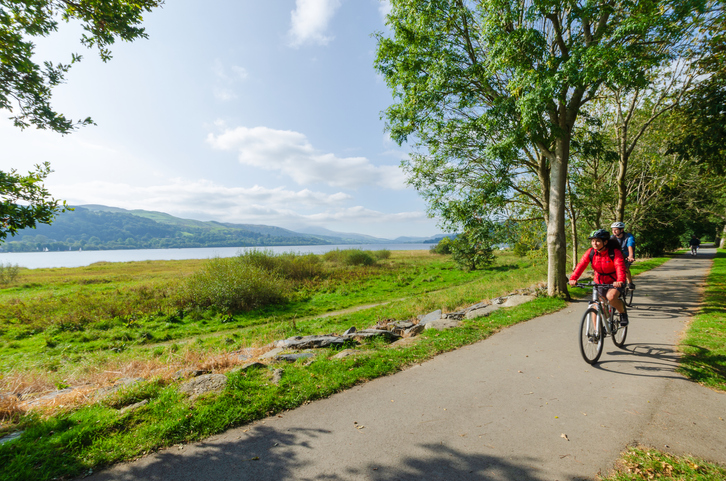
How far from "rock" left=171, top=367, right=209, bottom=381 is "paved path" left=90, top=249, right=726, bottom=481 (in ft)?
7.44

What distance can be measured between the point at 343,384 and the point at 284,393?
0.93m

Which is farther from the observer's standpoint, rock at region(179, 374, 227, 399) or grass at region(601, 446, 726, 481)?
rock at region(179, 374, 227, 399)

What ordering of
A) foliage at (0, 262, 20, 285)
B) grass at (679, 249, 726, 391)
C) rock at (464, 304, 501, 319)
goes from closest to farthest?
1. grass at (679, 249, 726, 391)
2. rock at (464, 304, 501, 319)
3. foliage at (0, 262, 20, 285)

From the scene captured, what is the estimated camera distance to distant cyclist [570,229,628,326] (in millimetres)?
5820

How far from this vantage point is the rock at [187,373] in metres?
5.49

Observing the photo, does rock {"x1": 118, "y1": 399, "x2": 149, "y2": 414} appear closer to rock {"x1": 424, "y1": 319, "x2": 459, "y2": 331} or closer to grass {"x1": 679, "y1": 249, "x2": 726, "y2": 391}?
rock {"x1": 424, "y1": 319, "x2": 459, "y2": 331}

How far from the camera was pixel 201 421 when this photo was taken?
3.90m

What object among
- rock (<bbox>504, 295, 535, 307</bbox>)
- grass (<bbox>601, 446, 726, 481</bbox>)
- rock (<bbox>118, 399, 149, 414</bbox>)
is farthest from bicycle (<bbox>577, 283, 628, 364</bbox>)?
rock (<bbox>118, 399, 149, 414</bbox>)

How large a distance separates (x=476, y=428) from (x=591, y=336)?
3576mm

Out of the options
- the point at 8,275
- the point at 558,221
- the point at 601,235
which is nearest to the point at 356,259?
the point at 558,221

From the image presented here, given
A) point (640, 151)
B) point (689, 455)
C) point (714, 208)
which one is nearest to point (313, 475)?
point (689, 455)

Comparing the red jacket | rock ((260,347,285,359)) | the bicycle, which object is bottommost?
rock ((260,347,285,359))

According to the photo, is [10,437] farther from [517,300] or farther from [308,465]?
[517,300]

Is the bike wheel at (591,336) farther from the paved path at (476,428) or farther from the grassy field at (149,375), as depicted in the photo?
the grassy field at (149,375)
